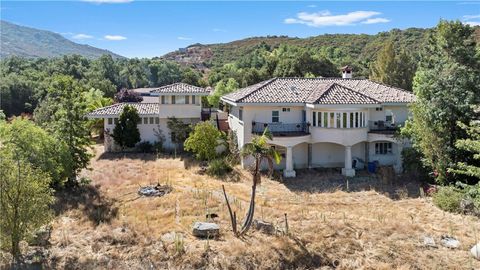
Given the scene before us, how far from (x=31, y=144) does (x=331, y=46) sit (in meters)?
131

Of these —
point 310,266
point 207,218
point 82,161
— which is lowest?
point 310,266

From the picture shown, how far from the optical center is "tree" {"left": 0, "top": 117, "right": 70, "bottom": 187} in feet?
67.8

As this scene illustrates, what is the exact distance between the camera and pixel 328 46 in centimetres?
14212

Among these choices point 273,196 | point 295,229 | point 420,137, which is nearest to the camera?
point 295,229

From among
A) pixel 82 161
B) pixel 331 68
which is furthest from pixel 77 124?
pixel 331 68

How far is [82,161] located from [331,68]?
59086mm

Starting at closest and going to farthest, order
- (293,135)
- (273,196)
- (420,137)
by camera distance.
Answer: (273,196) → (420,137) → (293,135)

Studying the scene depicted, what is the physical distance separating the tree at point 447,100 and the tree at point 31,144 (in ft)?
73.1

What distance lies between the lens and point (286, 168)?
1174 inches

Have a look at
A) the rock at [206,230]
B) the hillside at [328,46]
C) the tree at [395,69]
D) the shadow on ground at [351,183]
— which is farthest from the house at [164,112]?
the hillside at [328,46]

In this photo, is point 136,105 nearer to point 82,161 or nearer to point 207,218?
point 82,161

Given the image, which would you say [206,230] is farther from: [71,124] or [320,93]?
[320,93]

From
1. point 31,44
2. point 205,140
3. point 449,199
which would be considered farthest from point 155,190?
point 31,44

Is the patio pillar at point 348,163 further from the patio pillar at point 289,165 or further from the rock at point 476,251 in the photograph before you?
the rock at point 476,251
